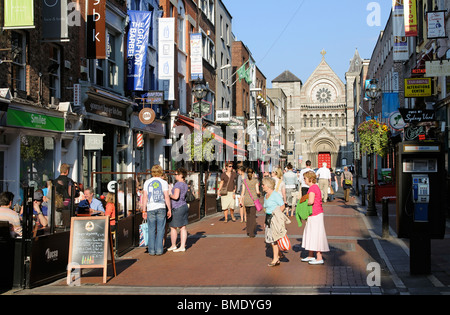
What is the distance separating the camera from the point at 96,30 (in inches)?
701

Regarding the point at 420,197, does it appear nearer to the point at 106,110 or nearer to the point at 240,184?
the point at 240,184

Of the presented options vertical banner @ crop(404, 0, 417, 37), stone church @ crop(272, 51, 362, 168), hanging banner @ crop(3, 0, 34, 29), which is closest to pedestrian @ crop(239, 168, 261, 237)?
hanging banner @ crop(3, 0, 34, 29)

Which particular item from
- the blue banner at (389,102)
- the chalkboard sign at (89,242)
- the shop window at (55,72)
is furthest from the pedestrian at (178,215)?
the blue banner at (389,102)

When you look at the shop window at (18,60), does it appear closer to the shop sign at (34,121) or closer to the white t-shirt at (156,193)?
the shop sign at (34,121)

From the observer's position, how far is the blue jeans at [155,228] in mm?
11266

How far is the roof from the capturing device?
98725 mm

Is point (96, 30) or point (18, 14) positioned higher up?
point (96, 30)

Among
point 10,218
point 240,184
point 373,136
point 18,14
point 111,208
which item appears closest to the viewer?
point 10,218

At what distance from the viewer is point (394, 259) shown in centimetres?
1007

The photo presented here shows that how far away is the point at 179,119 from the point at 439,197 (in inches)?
806

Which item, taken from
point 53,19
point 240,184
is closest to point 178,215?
point 53,19

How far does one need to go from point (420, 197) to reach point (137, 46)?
15.3 meters
